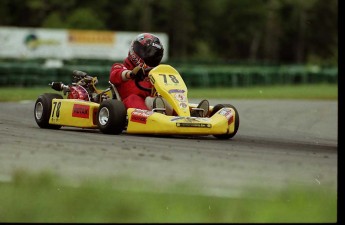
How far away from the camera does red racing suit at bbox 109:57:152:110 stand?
9.76m

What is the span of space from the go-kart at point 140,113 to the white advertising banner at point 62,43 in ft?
115

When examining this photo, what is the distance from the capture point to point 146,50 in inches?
385

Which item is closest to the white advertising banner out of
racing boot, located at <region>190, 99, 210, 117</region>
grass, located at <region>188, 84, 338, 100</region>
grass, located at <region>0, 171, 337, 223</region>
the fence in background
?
the fence in background

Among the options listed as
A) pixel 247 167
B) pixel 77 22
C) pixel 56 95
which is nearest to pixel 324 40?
pixel 77 22

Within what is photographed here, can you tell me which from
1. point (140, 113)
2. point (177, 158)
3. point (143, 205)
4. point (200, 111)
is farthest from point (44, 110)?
point (143, 205)

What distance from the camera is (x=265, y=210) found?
4.64 metres

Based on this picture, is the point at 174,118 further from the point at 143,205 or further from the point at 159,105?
the point at 143,205

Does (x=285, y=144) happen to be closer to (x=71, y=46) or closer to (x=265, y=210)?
(x=265, y=210)

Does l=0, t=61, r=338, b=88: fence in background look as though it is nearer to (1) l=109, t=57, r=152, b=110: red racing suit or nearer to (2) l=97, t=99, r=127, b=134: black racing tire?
(1) l=109, t=57, r=152, b=110: red racing suit

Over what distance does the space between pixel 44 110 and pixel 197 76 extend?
19037 millimetres

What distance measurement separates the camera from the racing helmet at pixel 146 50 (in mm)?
9672

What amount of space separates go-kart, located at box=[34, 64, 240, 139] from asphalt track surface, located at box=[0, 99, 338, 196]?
0.38 feet

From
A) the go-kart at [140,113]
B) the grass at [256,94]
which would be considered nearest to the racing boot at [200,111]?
the go-kart at [140,113]

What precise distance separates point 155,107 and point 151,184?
423 centimetres
